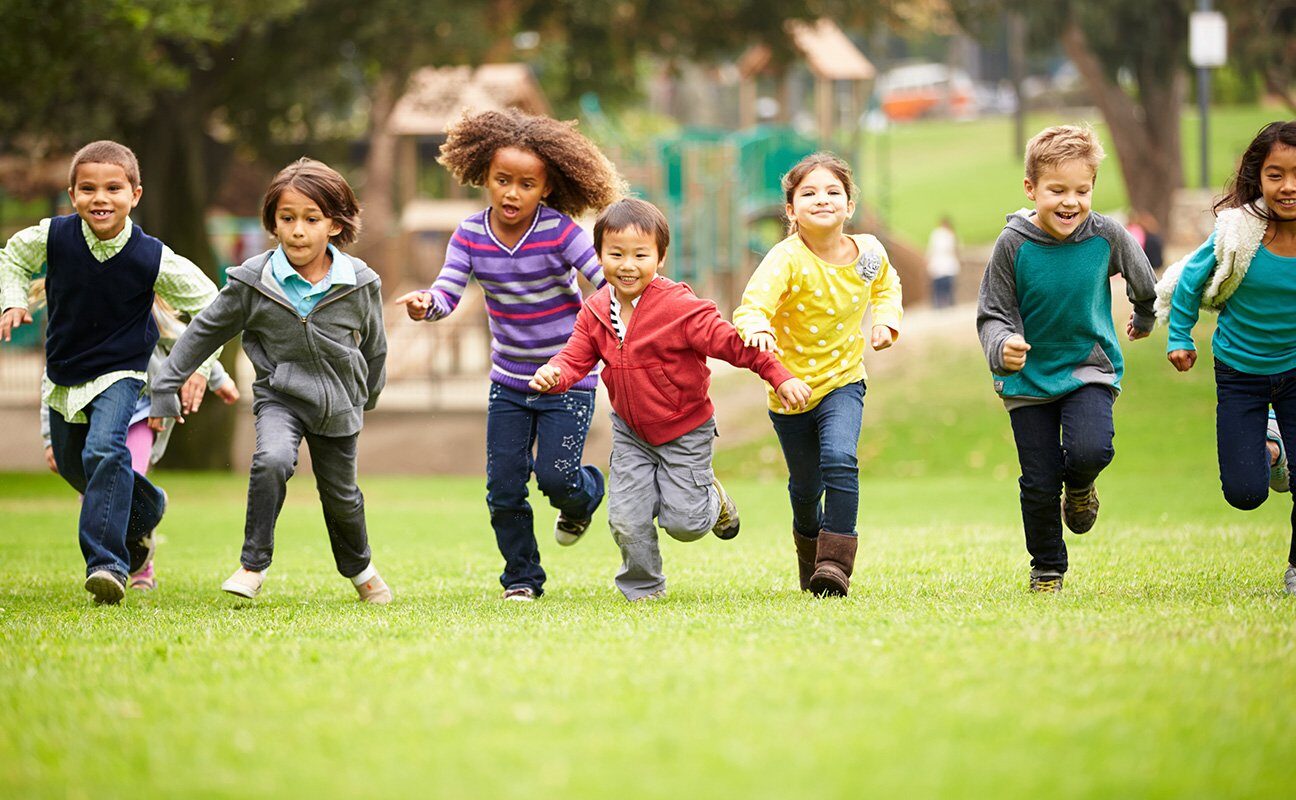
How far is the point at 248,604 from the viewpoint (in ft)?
23.4

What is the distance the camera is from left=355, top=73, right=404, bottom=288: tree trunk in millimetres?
35719

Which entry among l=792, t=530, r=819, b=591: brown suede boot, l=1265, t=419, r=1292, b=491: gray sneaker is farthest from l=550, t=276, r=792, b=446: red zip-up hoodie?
l=1265, t=419, r=1292, b=491: gray sneaker

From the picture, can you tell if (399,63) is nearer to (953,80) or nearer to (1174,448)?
(1174,448)

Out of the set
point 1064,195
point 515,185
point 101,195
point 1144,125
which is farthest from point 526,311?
point 1144,125

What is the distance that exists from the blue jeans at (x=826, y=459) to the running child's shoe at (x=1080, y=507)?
1.02 meters

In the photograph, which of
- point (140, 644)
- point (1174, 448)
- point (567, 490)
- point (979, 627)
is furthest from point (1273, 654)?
point (1174, 448)

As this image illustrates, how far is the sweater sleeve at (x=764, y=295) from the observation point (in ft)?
20.9

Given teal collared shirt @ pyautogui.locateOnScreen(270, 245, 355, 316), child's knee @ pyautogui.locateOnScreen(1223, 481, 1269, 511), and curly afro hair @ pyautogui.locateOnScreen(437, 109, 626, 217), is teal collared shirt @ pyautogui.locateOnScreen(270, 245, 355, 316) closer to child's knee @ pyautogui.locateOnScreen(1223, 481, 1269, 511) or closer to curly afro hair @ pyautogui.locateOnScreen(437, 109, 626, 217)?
curly afro hair @ pyautogui.locateOnScreen(437, 109, 626, 217)

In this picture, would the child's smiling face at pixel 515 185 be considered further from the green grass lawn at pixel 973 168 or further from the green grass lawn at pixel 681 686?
the green grass lawn at pixel 973 168

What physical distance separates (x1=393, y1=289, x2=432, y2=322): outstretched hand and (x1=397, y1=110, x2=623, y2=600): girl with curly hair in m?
0.17

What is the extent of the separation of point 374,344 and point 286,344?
444 mm

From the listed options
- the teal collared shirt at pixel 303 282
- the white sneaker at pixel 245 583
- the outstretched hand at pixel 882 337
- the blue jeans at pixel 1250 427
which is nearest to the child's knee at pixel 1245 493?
the blue jeans at pixel 1250 427

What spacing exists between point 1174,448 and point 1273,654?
1459 centimetres

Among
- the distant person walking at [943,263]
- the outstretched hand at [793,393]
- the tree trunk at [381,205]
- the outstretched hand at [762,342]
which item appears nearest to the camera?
the outstretched hand at [793,393]
